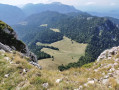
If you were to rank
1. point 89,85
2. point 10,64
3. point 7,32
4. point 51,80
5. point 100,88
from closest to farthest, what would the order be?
1. point 100,88
2. point 89,85
3. point 51,80
4. point 10,64
5. point 7,32

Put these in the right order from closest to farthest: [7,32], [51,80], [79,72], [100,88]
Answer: [100,88] → [51,80] → [79,72] → [7,32]

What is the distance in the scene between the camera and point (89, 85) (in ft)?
27.5

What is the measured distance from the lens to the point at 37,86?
8.27 metres

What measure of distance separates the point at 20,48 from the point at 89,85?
22.5 meters

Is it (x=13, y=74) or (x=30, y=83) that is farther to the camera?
(x=13, y=74)

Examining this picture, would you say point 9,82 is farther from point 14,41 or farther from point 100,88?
point 14,41

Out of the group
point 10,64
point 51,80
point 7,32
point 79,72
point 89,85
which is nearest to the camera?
point 89,85

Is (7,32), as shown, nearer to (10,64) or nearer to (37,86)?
(10,64)

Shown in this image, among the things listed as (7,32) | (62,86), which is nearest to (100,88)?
(62,86)

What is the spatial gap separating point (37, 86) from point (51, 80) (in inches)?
53.9

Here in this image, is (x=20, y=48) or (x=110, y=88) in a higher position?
(x=110, y=88)

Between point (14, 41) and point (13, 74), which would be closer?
point (13, 74)

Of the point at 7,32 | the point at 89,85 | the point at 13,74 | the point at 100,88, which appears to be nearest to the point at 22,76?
the point at 13,74

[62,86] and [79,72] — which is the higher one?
[62,86]
